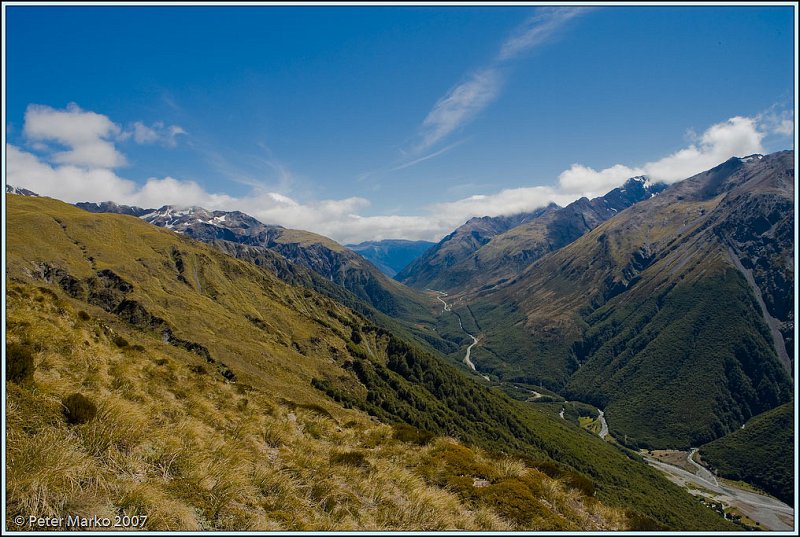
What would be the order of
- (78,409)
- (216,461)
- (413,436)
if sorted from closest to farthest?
(78,409)
(216,461)
(413,436)

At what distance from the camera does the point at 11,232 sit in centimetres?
15512

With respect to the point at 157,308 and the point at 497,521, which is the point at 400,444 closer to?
the point at 497,521

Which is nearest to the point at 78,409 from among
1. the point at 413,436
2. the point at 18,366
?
the point at 18,366

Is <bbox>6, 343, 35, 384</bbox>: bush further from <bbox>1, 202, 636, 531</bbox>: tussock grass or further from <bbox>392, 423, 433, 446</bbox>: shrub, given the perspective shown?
<bbox>392, 423, 433, 446</bbox>: shrub

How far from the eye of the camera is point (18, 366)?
1573 cm

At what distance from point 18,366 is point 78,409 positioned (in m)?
3.93

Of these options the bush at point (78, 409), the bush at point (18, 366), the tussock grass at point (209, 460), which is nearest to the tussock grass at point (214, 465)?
the tussock grass at point (209, 460)

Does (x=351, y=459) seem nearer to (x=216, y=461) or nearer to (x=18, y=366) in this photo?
(x=216, y=461)

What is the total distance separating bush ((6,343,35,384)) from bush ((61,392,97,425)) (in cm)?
225

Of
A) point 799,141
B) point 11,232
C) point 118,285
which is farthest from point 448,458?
point 11,232

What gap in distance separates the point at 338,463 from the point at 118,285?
16443 cm

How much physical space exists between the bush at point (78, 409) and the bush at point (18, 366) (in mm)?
2248

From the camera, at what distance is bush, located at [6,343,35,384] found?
1545 cm

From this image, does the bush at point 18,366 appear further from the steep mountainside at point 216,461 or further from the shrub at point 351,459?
the shrub at point 351,459
